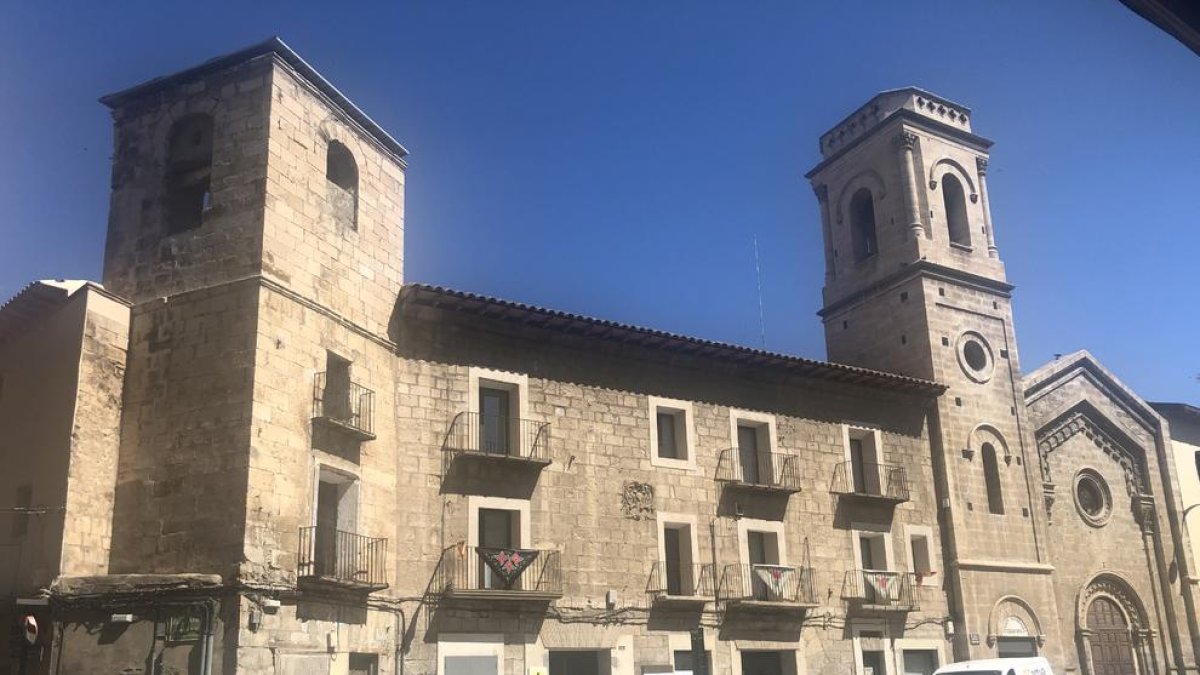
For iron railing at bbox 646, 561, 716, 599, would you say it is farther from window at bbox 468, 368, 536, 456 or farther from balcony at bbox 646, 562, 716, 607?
window at bbox 468, 368, 536, 456

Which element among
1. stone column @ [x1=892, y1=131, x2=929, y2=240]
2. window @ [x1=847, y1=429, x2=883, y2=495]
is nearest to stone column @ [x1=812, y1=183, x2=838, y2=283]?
stone column @ [x1=892, y1=131, x2=929, y2=240]

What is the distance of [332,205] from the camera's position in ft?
66.6

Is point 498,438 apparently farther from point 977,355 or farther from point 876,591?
point 977,355

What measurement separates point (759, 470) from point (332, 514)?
10.3 m

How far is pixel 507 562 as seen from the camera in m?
20.0

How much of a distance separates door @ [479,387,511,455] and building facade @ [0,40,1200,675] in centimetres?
7

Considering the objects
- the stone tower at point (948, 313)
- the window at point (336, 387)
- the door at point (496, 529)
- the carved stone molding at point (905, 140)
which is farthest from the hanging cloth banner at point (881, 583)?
the window at point (336, 387)

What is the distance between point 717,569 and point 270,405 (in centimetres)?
1039

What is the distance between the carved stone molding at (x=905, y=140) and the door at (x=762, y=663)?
49.0ft

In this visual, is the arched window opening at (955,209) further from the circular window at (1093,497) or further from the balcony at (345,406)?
the balcony at (345,406)

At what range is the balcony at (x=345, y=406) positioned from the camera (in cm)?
1841

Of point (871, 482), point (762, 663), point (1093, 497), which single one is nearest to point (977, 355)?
point (871, 482)

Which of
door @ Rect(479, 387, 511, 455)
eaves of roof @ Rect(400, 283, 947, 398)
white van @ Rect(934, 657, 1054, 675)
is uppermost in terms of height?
eaves of roof @ Rect(400, 283, 947, 398)

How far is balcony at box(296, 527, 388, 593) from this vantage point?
17.2 meters
